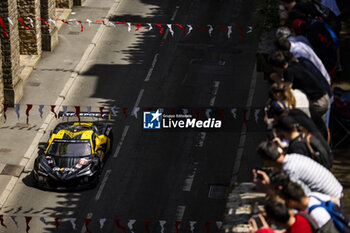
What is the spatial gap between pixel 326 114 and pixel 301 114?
300 cm

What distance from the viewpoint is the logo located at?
3538cm

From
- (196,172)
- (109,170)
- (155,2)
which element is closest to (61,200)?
(109,170)

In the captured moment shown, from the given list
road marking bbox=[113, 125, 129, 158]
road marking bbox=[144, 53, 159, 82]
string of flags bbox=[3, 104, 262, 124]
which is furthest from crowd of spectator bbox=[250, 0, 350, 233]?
road marking bbox=[144, 53, 159, 82]

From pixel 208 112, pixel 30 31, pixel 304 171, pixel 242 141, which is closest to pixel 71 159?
pixel 208 112

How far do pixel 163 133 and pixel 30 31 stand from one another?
33.4 feet

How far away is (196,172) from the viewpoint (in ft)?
115

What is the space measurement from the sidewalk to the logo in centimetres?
415

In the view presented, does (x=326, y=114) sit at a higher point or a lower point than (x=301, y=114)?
lower

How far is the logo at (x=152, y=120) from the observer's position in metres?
35.4

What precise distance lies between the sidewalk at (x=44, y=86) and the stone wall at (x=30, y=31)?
495 millimetres

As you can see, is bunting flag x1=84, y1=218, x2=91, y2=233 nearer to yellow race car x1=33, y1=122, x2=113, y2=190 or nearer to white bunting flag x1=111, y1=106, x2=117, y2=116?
yellow race car x1=33, y1=122, x2=113, y2=190

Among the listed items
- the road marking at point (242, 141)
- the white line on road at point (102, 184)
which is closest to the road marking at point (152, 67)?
the road marking at point (242, 141)

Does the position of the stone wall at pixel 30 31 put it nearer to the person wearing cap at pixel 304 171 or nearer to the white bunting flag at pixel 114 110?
the white bunting flag at pixel 114 110

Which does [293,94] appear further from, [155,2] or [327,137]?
[155,2]
